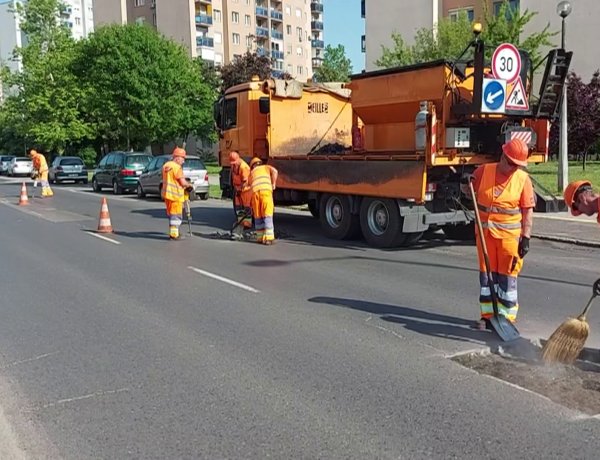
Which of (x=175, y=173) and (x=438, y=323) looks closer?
(x=438, y=323)

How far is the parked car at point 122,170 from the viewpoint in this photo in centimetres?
2627

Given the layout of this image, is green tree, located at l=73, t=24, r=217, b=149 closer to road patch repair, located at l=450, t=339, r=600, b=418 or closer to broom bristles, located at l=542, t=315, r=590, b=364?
road patch repair, located at l=450, t=339, r=600, b=418

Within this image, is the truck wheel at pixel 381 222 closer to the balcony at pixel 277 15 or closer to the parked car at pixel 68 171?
the parked car at pixel 68 171

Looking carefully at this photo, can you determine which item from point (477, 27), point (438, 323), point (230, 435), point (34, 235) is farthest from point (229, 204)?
point (230, 435)

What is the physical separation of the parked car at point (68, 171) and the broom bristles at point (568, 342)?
3427 centimetres

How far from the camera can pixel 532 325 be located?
6176mm

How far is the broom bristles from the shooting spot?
4.85m

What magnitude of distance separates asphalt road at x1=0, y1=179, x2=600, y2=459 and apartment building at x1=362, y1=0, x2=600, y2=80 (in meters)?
33.6

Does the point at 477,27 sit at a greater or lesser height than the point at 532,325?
greater

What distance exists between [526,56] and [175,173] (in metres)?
6.48

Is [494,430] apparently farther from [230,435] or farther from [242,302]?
[242,302]

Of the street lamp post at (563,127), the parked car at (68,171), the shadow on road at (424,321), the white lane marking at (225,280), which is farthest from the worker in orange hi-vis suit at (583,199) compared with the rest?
the parked car at (68,171)

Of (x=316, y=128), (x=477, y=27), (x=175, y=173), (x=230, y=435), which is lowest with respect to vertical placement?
(x=230, y=435)

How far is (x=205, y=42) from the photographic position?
73.3 metres
